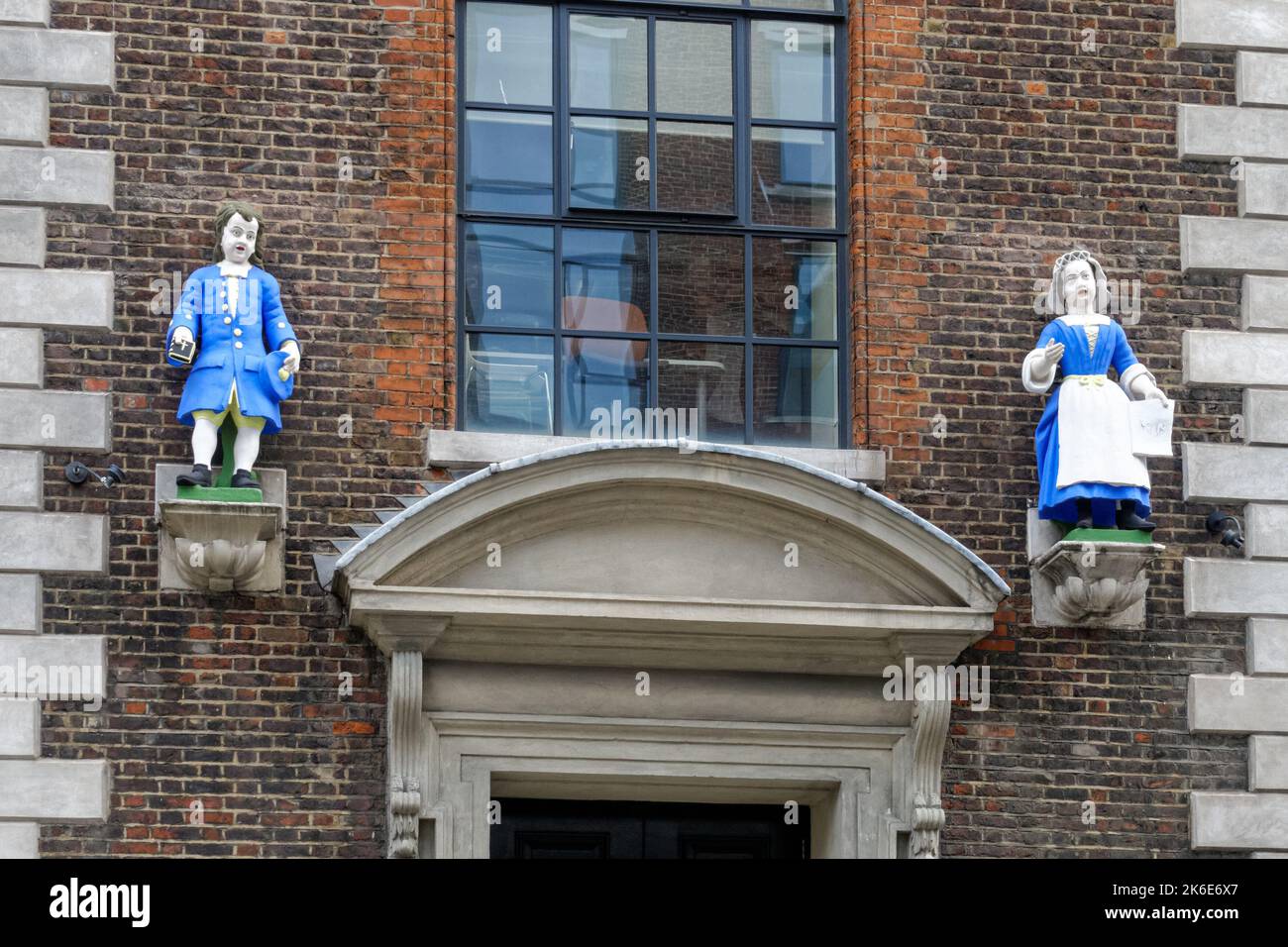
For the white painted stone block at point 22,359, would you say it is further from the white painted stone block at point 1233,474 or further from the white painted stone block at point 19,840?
the white painted stone block at point 1233,474

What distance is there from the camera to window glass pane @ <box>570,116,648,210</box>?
15.1 m

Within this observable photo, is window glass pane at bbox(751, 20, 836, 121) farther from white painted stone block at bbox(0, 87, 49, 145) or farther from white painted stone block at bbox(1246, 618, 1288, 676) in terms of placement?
white painted stone block at bbox(0, 87, 49, 145)

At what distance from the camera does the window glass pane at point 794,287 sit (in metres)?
15.1

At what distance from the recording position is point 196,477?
45.2 feet

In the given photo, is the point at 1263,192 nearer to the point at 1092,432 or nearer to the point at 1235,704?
the point at 1092,432

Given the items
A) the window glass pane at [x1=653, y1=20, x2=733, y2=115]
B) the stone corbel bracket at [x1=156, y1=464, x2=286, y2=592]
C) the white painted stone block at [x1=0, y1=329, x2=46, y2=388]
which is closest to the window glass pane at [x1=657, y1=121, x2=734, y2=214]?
the window glass pane at [x1=653, y1=20, x2=733, y2=115]

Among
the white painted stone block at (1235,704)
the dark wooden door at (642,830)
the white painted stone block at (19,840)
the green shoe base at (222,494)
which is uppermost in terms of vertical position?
the green shoe base at (222,494)

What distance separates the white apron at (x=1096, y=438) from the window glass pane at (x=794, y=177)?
5.92 ft

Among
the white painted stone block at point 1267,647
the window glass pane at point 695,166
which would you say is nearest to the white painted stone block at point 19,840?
the window glass pane at point 695,166

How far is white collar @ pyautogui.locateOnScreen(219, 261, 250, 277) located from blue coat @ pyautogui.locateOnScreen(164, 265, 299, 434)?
0.09 ft

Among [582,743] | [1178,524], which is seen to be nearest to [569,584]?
[582,743]

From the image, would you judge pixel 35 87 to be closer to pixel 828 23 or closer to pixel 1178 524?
pixel 828 23
